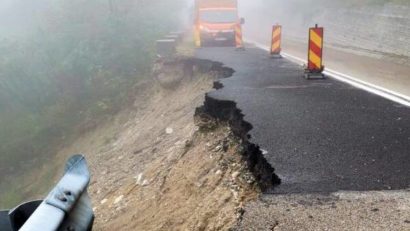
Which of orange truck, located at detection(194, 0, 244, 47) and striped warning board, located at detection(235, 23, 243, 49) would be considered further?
orange truck, located at detection(194, 0, 244, 47)

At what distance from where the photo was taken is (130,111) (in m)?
15.9

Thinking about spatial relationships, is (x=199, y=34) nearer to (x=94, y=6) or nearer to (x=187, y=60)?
(x=187, y=60)

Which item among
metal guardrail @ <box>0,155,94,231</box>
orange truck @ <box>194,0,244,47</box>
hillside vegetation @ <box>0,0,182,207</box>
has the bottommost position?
hillside vegetation @ <box>0,0,182,207</box>

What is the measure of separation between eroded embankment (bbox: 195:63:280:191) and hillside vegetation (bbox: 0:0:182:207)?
8750mm

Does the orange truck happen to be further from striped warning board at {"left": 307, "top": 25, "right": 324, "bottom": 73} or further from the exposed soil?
striped warning board at {"left": 307, "top": 25, "right": 324, "bottom": 73}

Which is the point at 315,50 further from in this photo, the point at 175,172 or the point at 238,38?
the point at 238,38

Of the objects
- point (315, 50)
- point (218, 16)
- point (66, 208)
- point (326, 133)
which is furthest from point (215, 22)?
point (66, 208)

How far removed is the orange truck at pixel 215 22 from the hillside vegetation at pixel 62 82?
241 cm

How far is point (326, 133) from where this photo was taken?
19.1 feet

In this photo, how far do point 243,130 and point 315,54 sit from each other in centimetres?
520

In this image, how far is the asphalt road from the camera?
14.1ft

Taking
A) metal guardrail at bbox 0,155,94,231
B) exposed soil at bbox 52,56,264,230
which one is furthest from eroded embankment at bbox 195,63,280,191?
metal guardrail at bbox 0,155,94,231

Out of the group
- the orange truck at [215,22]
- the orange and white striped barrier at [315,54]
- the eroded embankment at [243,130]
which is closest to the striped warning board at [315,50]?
the orange and white striped barrier at [315,54]

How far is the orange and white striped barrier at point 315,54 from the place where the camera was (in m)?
10.6
